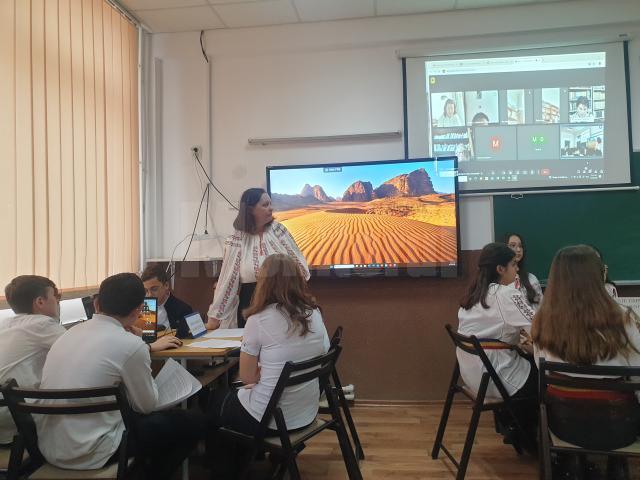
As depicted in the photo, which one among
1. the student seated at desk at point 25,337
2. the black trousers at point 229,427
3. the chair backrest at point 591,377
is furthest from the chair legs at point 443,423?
the student seated at desk at point 25,337

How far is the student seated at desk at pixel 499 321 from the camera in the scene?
7.20 ft

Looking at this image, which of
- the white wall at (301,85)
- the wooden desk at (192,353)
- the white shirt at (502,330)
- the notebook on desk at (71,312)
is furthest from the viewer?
the white wall at (301,85)

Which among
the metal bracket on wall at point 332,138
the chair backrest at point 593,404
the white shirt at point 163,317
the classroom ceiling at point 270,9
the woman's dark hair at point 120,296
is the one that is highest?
the classroom ceiling at point 270,9

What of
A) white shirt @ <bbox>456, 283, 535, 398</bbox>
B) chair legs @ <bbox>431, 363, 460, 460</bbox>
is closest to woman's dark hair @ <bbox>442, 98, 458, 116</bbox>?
white shirt @ <bbox>456, 283, 535, 398</bbox>

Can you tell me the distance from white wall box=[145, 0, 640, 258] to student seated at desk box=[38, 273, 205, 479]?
2.15 meters

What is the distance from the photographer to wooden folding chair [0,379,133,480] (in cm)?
144

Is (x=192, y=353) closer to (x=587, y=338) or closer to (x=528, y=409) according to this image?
(x=587, y=338)

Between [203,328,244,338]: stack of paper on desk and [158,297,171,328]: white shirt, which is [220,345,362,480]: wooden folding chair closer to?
[203,328,244,338]: stack of paper on desk

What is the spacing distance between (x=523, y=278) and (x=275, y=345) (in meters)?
2.07

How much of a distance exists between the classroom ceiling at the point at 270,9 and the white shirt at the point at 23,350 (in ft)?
8.85

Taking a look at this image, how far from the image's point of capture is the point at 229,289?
286cm

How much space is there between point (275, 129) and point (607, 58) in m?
2.60

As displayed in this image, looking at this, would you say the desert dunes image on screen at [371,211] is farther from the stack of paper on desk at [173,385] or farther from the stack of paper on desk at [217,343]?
the stack of paper on desk at [173,385]

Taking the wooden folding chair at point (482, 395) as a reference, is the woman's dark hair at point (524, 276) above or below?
above
